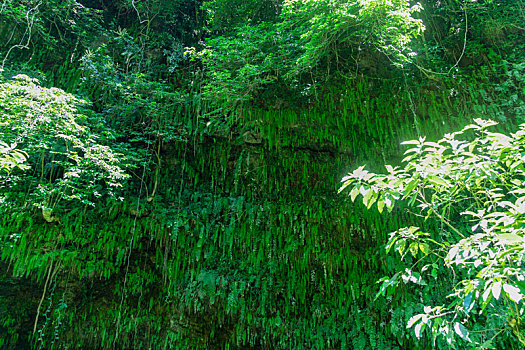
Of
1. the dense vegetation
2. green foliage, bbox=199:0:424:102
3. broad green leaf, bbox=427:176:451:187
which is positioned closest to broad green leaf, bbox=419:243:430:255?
broad green leaf, bbox=427:176:451:187

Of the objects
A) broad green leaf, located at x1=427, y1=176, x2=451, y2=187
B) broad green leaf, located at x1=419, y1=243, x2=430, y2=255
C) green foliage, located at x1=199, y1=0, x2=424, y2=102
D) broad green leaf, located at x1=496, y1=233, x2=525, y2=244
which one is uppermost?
green foliage, located at x1=199, y1=0, x2=424, y2=102

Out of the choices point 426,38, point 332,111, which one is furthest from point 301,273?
point 426,38

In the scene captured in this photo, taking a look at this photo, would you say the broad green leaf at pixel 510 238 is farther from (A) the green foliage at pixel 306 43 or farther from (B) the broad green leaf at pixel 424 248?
(A) the green foliage at pixel 306 43

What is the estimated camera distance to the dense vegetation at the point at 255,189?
175 inches

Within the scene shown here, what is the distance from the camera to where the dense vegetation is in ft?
14.6

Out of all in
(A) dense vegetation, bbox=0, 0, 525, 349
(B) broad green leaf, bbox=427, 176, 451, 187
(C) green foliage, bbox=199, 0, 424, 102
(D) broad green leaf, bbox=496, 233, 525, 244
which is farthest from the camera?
(A) dense vegetation, bbox=0, 0, 525, 349

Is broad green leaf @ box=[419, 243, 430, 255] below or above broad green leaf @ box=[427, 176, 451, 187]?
below

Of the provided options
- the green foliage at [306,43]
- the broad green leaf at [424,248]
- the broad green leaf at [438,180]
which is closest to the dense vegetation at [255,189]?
the green foliage at [306,43]

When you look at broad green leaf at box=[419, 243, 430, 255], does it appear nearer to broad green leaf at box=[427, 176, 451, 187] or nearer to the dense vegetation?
broad green leaf at box=[427, 176, 451, 187]

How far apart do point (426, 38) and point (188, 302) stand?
6.44 meters

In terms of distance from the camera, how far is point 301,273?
16.1 feet

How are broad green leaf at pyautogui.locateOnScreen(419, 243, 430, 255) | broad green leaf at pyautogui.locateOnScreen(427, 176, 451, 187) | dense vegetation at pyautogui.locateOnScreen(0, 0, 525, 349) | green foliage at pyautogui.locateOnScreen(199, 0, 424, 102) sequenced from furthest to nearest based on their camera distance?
dense vegetation at pyautogui.locateOnScreen(0, 0, 525, 349), green foliage at pyautogui.locateOnScreen(199, 0, 424, 102), broad green leaf at pyautogui.locateOnScreen(419, 243, 430, 255), broad green leaf at pyautogui.locateOnScreen(427, 176, 451, 187)

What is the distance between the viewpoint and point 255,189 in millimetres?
5516

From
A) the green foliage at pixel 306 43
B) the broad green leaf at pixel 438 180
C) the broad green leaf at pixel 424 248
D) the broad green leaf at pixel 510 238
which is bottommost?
the broad green leaf at pixel 510 238
